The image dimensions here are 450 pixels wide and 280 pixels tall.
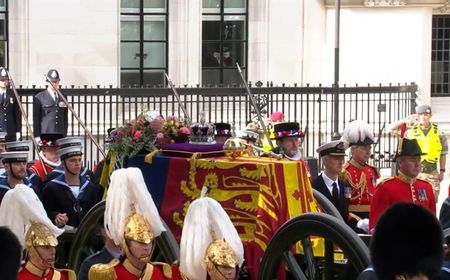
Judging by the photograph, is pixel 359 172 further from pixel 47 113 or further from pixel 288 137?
pixel 47 113

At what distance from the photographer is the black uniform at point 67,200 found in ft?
36.4

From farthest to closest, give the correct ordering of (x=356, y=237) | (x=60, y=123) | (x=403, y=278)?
(x=60, y=123)
(x=356, y=237)
(x=403, y=278)

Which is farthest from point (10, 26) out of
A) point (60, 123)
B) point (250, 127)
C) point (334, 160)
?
point (334, 160)

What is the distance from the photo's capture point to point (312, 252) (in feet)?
28.7

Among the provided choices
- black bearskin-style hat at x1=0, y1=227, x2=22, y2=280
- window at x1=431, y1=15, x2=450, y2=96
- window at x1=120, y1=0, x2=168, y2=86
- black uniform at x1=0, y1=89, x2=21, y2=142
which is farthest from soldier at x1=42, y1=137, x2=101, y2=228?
window at x1=431, y1=15, x2=450, y2=96

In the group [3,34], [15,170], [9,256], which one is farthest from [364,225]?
[3,34]

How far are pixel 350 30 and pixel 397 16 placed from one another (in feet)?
3.02

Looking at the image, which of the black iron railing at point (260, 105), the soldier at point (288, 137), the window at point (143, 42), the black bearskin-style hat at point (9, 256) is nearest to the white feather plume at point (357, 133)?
the soldier at point (288, 137)

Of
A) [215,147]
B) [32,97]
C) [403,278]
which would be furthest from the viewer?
[32,97]

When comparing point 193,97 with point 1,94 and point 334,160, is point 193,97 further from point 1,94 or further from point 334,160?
point 334,160

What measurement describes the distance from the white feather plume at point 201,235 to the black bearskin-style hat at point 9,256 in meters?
1.21

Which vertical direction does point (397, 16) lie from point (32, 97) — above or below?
above

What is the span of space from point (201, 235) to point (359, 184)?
4.17m

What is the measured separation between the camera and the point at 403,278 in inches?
215
